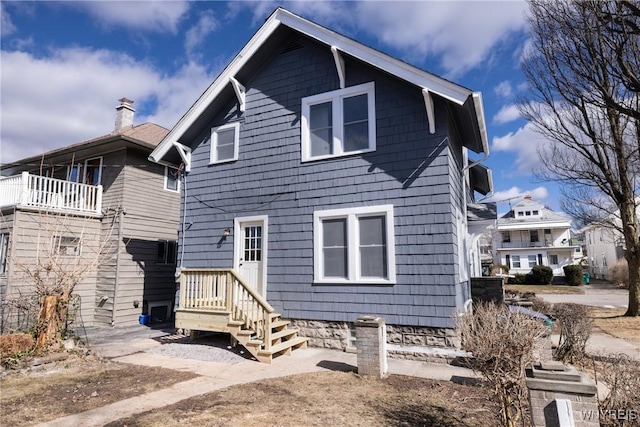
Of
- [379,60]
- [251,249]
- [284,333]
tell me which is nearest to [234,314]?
[284,333]

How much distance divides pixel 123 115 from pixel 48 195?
15.8ft

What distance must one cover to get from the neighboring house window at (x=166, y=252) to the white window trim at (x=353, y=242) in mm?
8234

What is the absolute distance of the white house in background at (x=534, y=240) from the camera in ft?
127

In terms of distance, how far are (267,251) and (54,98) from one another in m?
14.8

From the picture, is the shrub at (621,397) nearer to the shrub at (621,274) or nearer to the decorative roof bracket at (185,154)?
the decorative roof bracket at (185,154)

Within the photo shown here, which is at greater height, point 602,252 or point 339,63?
point 339,63

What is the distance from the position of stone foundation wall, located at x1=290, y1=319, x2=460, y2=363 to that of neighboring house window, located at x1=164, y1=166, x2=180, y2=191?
9387 mm

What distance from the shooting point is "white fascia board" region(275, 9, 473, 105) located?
7.17 metres

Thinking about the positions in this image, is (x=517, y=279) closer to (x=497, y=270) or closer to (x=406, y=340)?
(x=497, y=270)

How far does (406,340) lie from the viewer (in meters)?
7.39

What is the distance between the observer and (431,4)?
360 inches

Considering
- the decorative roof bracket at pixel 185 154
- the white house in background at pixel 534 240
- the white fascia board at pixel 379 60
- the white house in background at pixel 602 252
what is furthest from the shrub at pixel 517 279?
the decorative roof bracket at pixel 185 154

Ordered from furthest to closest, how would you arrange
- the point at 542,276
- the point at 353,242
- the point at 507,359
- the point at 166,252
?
the point at 542,276 → the point at 166,252 → the point at 353,242 → the point at 507,359

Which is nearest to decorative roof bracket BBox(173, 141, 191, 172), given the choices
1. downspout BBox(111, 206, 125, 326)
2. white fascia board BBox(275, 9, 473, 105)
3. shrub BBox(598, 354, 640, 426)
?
downspout BBox(111, 206, 125, 326)
